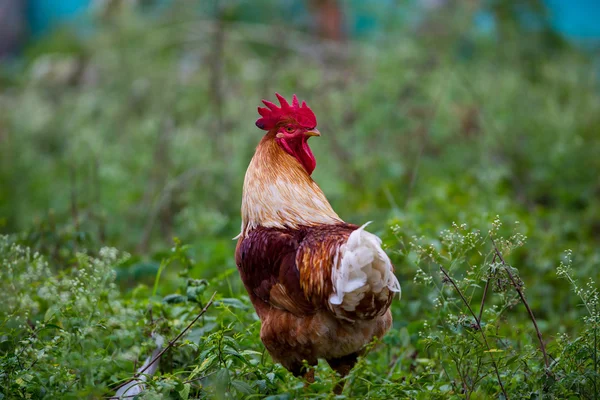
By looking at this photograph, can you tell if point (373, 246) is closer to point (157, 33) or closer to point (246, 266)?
point (246, 266)

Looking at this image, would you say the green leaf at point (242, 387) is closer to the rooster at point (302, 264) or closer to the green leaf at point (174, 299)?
the rooster at point (302, 264)

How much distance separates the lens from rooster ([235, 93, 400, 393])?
2156 mm

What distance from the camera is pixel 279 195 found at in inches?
101

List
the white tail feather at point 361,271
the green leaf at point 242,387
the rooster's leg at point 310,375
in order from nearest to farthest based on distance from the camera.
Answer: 1. the white tail feather at point 361,271
2. the green leaf at point 242,387
3. the rooster's leg at point 310,375

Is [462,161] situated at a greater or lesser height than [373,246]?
greater

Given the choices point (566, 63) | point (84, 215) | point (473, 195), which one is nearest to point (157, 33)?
point (84, 215)


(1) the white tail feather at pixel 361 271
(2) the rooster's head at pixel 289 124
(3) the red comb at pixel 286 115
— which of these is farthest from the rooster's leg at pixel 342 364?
(3) the red comb at pixel 286 115

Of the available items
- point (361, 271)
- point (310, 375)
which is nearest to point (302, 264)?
point (361, 271)

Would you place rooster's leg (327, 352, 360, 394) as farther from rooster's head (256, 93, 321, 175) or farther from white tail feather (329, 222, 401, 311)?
rooster's head (256, 93, 321, 175)

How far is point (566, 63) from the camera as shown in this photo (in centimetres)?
739

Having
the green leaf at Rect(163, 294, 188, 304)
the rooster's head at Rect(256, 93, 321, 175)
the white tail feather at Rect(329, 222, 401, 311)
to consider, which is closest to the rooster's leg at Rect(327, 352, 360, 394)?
the white tail feather at Rect(329, 222, 401, 311)

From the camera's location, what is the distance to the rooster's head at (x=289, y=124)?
2674mm

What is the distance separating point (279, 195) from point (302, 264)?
36 cm

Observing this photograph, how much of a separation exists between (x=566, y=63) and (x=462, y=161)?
6.42 ft
